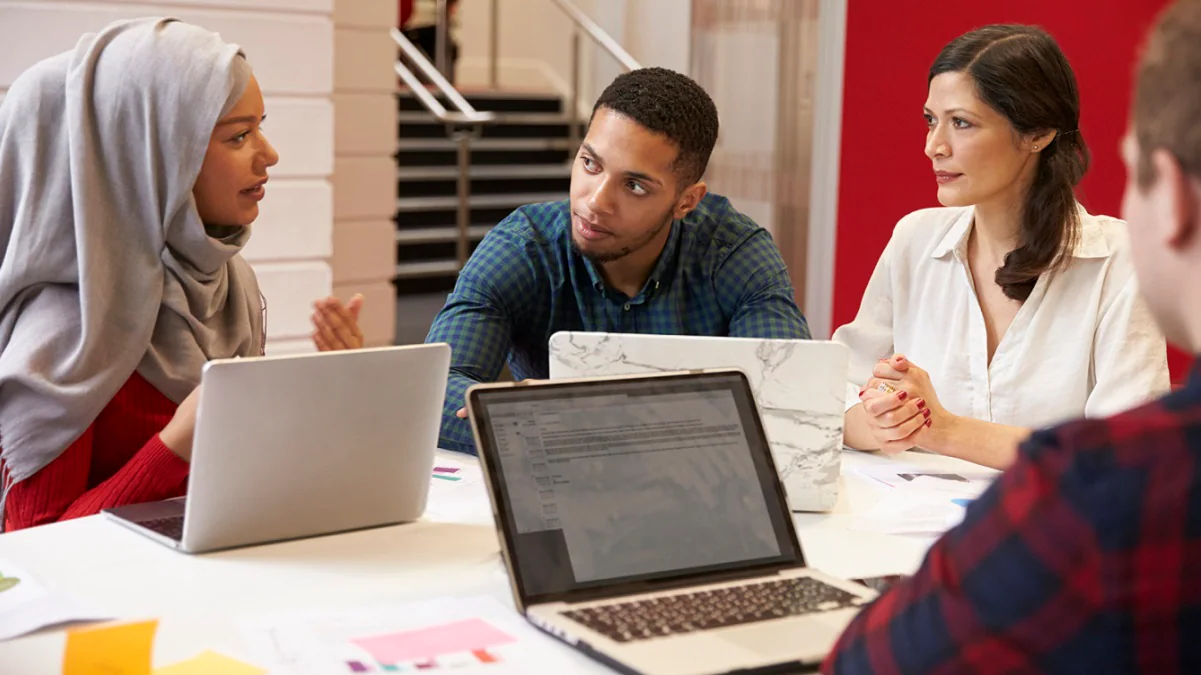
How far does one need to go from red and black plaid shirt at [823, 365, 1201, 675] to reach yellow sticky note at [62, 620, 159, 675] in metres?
0.74

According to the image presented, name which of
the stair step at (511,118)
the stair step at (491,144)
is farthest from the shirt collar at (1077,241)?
the stair step at (511,118)

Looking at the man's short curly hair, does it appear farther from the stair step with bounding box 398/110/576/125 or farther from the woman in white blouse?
the stair step with bounding box 398/110/576/125

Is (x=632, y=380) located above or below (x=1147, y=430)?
below

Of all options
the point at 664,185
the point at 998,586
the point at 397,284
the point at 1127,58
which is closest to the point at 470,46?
the point at 397,284

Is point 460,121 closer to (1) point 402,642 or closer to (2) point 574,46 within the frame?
(2) point 574,46

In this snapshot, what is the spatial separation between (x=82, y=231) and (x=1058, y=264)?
1659 mm

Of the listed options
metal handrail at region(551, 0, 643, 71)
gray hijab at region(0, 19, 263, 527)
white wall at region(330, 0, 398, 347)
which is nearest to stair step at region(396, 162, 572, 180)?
metal handrail at region(551, 0, 643, 71)

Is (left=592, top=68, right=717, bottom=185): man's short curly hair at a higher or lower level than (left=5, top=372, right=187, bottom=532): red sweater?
higher

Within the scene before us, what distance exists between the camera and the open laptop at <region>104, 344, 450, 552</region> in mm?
1436

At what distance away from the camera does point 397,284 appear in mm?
6805

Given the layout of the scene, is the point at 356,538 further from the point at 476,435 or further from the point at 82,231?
the point at 82,231

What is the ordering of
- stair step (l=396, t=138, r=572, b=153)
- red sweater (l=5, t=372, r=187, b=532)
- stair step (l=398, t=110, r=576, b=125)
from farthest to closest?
stair step (l=398, t=110, r=576, b=125) → stair step (l=396, t=138, r=572, b=153) → red sweater (l=5, t=372, r=187, b=532)

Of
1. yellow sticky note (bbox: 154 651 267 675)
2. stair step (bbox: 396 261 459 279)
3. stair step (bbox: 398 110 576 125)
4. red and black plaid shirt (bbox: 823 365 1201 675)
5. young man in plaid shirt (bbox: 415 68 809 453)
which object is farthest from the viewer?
stair step (bbox: 398 110 576 125)

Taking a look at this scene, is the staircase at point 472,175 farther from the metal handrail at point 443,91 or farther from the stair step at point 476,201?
the metal handrail at point 443,91
